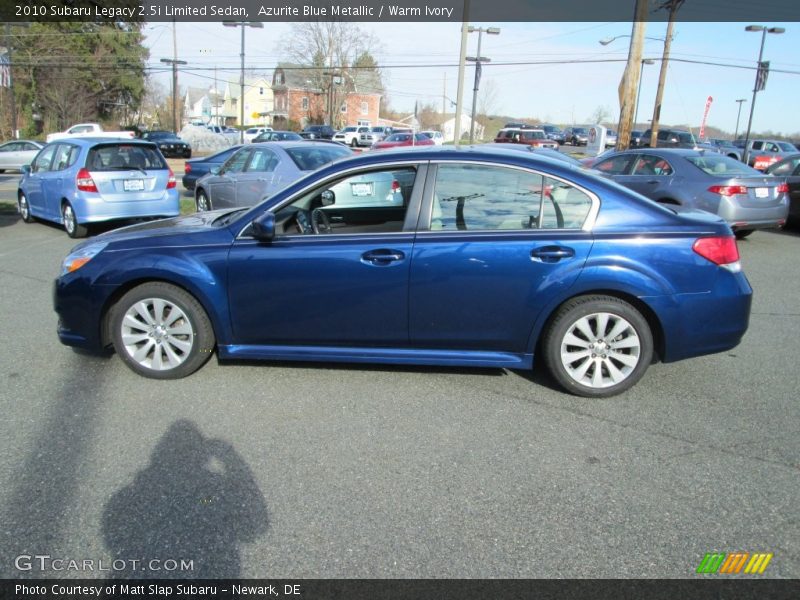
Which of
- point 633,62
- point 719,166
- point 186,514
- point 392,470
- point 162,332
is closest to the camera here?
point 186,514

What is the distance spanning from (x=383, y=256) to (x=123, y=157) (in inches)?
315

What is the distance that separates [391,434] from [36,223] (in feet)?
37.0

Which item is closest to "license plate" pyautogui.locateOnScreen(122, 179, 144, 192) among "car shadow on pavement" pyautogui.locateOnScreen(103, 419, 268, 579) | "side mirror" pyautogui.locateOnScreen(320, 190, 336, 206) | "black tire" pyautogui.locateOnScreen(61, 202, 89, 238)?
"black tire" pyautogui.locateOnScreen(61, 202, 89, 238)

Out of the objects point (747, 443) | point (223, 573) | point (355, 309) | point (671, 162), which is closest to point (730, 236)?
point (747, 443)

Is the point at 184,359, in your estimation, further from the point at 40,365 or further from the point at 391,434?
the point at 391,434

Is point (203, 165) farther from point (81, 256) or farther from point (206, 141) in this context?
point (206, 141)

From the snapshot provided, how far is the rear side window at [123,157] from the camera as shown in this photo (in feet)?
32.9

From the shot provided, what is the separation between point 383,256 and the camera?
4004mm

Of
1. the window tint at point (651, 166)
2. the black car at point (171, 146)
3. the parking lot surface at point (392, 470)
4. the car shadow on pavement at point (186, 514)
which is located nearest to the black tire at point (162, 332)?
the parking lot surface at point (392, 470)

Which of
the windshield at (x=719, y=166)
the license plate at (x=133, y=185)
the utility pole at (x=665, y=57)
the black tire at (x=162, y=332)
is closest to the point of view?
the black tire at (x=162, y=332)

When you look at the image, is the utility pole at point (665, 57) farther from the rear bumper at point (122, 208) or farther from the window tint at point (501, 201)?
the window tint at point (501, 201)

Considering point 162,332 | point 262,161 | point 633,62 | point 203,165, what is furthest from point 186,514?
point 633,62

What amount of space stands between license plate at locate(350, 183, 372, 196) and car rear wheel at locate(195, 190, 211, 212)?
764cm

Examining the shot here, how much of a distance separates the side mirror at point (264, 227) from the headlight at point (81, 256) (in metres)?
1.19
